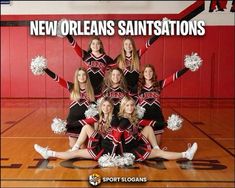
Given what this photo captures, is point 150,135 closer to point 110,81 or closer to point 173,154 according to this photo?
point 173,154

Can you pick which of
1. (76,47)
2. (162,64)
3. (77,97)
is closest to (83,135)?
(77,97)

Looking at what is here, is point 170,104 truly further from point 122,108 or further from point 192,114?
point 122,108

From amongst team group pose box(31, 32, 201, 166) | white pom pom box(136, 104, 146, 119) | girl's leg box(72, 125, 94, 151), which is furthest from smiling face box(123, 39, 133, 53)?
girl's leg box(72, 125, 94, 151)

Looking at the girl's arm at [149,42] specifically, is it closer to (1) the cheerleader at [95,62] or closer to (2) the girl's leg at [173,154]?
(1) the cheerleader at [95,62]

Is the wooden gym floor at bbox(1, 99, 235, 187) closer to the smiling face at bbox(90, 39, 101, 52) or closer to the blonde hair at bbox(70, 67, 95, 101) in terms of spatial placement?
the blonde hair at bbox(70, 67, 95, 101)

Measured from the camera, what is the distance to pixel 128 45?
153 centimetres

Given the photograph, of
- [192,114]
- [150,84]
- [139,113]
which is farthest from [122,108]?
[192,114]

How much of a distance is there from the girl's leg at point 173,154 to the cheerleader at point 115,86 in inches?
8.4

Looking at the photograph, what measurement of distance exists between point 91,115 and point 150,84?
0.88ft

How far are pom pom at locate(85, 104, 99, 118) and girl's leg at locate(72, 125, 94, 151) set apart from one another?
0.15 feet

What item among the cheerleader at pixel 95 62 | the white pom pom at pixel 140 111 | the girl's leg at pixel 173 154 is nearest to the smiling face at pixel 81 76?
the cheerleader at pixel 95 62

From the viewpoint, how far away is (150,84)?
1.57 metres

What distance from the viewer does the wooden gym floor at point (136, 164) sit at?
45.8 inches

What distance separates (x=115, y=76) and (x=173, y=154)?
1.11 feet
